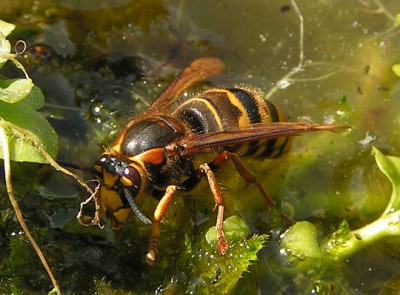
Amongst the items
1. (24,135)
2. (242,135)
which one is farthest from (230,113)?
(24,135)

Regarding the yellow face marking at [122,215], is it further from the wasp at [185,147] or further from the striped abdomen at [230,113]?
the striped abdomen at [230,113]

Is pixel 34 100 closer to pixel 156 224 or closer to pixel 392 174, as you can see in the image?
pixel 156 224

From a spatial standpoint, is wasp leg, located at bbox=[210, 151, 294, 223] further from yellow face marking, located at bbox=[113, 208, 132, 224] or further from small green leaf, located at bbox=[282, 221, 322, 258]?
yellow face marking, located at bbox=[113, 208, 132, 224]

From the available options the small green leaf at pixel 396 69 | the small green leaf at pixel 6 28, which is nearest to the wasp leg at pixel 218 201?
the small green leaf at pixel 6 28

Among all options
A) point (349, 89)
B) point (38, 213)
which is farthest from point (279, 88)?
point (38, 213)

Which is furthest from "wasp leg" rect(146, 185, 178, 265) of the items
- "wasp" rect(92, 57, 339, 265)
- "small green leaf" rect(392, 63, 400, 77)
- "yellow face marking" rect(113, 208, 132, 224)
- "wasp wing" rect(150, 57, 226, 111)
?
"small green leaf" rect(392, 63, 400, 77)

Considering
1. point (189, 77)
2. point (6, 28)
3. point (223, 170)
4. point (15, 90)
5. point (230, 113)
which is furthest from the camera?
point (189, 77)
